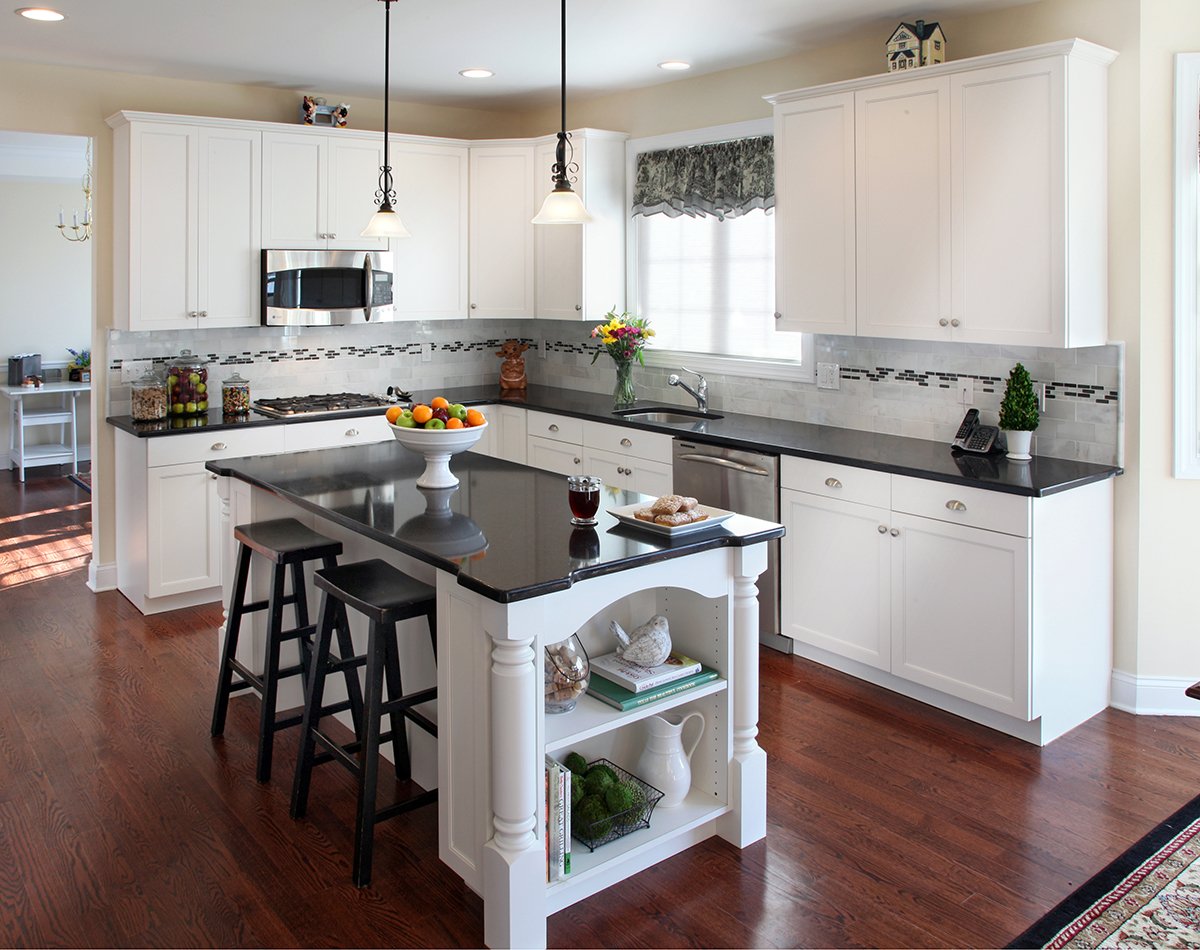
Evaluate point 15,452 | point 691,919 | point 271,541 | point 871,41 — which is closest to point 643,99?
point 871,41

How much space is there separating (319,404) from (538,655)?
11.5 feet

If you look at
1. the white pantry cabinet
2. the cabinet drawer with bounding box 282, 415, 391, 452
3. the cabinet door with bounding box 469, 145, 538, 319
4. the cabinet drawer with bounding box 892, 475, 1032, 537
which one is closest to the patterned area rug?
the white pantry cabinet

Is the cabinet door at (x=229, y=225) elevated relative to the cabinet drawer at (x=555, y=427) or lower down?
elevated

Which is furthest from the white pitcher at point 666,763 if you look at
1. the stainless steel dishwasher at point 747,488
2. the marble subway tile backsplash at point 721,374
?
the marble subway tile backsplash at point 721,374

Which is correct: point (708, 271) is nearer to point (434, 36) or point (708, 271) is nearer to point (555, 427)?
point (555, 427)

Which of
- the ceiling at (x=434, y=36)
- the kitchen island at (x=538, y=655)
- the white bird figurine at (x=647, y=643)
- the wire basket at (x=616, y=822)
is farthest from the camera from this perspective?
the ceiling at (x=434, y=36)

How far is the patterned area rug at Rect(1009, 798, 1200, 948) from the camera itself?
2500mm

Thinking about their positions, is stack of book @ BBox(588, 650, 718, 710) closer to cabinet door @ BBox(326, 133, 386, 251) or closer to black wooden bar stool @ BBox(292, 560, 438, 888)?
black wooden bar stool @ BBox(292, 560, 438, 888)

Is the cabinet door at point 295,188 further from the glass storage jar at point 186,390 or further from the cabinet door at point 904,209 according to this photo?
the cabinet door at point 904,209

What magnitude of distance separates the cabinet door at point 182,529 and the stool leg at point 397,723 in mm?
2136

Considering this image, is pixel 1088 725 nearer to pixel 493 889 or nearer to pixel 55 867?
pixel 493 889

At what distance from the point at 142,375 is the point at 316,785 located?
2.94 meters

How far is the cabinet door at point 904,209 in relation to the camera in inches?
153

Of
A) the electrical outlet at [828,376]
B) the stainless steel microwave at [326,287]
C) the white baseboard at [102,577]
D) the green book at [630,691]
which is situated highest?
the stainless steel microwave at [326,287]
